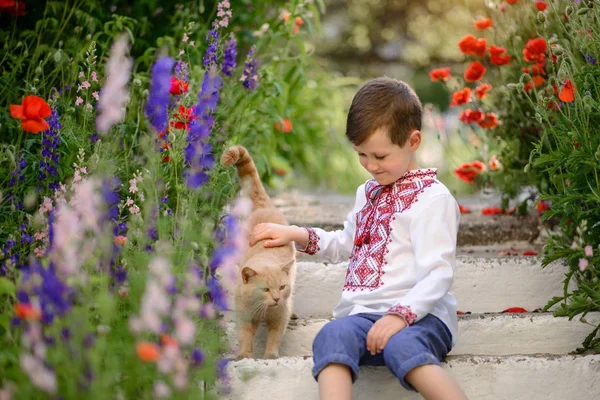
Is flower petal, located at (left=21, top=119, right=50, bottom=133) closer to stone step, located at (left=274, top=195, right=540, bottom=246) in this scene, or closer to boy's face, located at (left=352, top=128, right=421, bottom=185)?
boy's face, located at (left=352, top=128, right=421, bottom=185)

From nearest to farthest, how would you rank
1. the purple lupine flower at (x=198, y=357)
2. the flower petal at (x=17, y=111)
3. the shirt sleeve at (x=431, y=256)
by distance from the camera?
the purple lupine flower at (x=198, y=357)
the shirt sleeve at (x=431, y=256)
the flower petal at (x=17, y=111)

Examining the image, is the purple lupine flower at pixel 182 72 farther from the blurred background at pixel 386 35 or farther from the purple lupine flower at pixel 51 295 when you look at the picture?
the blurred background at pixel 386 35

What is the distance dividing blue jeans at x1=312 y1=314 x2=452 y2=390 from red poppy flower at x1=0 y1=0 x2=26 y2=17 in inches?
84.2

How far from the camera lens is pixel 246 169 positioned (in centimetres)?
313

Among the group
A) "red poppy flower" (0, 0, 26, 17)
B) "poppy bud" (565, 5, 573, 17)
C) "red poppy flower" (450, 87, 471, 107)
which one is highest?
"poppy bud" (565, 5, 573, 17)

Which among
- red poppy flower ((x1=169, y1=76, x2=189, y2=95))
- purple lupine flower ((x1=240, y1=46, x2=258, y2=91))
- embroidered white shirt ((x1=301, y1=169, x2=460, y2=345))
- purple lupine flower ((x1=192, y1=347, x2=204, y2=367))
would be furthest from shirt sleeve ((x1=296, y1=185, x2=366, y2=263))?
purple lupine flower ((x1=192, y1=347, x2=204, y2=367))

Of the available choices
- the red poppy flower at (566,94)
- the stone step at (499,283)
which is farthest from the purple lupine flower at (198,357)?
the red poppy flower at (566,94)

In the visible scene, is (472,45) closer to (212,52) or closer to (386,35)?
(212,52)

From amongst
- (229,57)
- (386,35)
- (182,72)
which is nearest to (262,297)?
(182,72)

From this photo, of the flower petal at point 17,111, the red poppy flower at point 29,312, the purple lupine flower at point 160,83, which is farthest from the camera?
the flower petal at point 17,111

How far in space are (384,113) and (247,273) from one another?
816 millimetres

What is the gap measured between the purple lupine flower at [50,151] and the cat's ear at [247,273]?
75 cm

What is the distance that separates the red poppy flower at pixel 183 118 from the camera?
2605 mm

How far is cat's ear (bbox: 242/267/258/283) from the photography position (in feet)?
9.07
